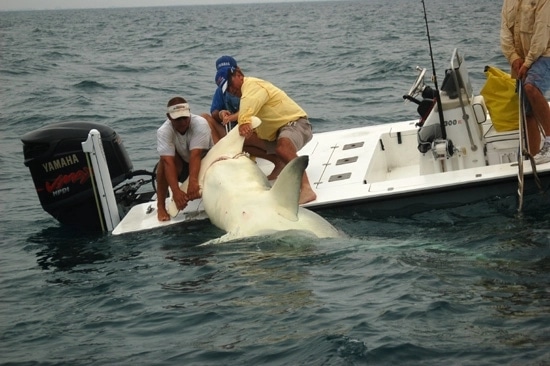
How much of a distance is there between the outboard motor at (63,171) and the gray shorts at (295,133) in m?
1.91

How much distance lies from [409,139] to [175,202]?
9.29ft

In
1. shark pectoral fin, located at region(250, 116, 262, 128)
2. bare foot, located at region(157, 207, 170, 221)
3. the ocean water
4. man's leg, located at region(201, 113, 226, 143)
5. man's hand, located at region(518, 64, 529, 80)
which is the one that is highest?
man's hand, located at region(518, 64, 529, 80)

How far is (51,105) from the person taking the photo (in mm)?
20297

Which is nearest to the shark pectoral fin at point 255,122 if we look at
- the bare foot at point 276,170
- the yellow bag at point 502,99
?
the bare foot at point 276,170

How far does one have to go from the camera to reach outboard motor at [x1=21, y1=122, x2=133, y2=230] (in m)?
8.97

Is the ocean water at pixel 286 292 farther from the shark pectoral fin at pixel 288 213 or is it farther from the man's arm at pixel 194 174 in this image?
the man's arm at pixel 194 174

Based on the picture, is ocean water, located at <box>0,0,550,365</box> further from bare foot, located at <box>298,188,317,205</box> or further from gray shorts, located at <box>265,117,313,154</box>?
gray shorts, located at <box>265,117,313,154</box>

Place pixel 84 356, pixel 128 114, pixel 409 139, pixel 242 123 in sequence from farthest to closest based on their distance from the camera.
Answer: pixel 128 114 → pixel 409 139 → pixel 242 123 → pixel 84 356

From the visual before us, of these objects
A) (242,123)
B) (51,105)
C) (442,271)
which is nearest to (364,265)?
(442,271)

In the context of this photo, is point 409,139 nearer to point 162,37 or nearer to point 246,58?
point 246,58

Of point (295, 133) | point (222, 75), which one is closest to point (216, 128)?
point (222, 75)

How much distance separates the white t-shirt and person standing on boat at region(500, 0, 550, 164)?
3038mm

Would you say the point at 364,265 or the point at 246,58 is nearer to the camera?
the point at 364,265

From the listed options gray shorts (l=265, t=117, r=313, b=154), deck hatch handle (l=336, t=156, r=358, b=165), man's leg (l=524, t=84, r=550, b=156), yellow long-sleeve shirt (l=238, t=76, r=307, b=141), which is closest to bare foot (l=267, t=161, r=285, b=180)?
gray shorts (l=265, t=117, r=313, b=154)
